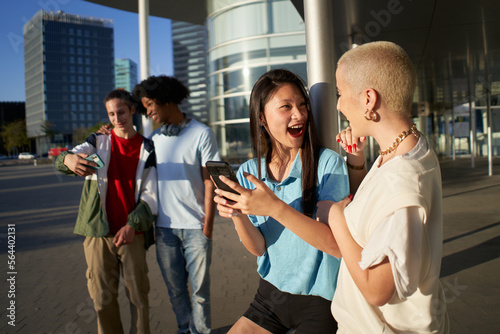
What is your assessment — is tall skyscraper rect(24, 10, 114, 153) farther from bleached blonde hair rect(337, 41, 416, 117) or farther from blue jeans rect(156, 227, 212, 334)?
bleached blonde hair rect(337, 41, 416, 117)

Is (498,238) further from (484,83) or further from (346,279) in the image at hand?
(484,83)

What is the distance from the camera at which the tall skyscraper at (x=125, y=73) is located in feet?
604

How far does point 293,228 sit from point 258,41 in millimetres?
24107

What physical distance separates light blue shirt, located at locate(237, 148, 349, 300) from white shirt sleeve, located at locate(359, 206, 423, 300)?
0.64m

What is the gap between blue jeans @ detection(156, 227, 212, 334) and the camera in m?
3.29

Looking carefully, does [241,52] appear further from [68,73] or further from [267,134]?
[68,73]

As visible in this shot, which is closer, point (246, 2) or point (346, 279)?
point (346, 279)

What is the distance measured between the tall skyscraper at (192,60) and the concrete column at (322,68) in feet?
524

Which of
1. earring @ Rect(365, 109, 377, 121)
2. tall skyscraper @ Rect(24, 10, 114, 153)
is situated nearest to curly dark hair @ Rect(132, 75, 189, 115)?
earring @ Rect(365, 109, 377, 121)

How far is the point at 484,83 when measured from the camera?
52.4ft

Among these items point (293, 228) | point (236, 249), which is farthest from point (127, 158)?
point (236, 249)

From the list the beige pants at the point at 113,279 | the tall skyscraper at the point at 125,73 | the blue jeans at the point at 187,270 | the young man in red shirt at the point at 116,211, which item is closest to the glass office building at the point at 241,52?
the young man in red shirt at the point at 116,211

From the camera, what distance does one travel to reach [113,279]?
319 cm

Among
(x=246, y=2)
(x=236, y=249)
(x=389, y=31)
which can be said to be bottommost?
(x=236, y=249)
